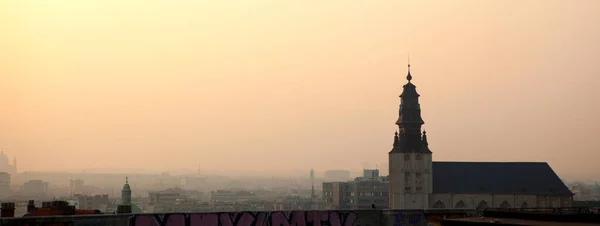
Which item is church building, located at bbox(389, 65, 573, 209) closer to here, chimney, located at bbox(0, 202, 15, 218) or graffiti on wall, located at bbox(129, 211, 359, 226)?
graffiti on wall, located at bbox(129, 211, 359, 226)

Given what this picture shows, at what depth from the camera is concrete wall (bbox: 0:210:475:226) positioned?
4891cm

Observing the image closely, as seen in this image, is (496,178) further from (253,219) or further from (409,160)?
(253,219)

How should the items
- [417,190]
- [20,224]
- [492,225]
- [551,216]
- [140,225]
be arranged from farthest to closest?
[417,190], [140,225], [20,224], [551,216], [492,225]

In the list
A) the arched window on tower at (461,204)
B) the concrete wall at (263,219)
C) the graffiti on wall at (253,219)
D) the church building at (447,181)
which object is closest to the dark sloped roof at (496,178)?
the church building at (447,181)

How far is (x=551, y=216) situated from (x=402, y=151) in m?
107

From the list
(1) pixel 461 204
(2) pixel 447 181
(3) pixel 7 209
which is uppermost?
(2) pixel 447 181

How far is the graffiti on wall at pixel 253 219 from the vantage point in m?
51.5

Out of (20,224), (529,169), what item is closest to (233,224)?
(20,224)

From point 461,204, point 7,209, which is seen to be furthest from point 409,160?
point 7,209

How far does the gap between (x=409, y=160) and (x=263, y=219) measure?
98724mm

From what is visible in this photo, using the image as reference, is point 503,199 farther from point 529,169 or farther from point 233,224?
point 233,224

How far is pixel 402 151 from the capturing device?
5945 inches

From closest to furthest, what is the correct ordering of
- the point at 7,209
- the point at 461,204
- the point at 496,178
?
the point at 7,209 < the point at 461,204 < the point at 496,178

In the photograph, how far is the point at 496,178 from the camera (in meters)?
154
